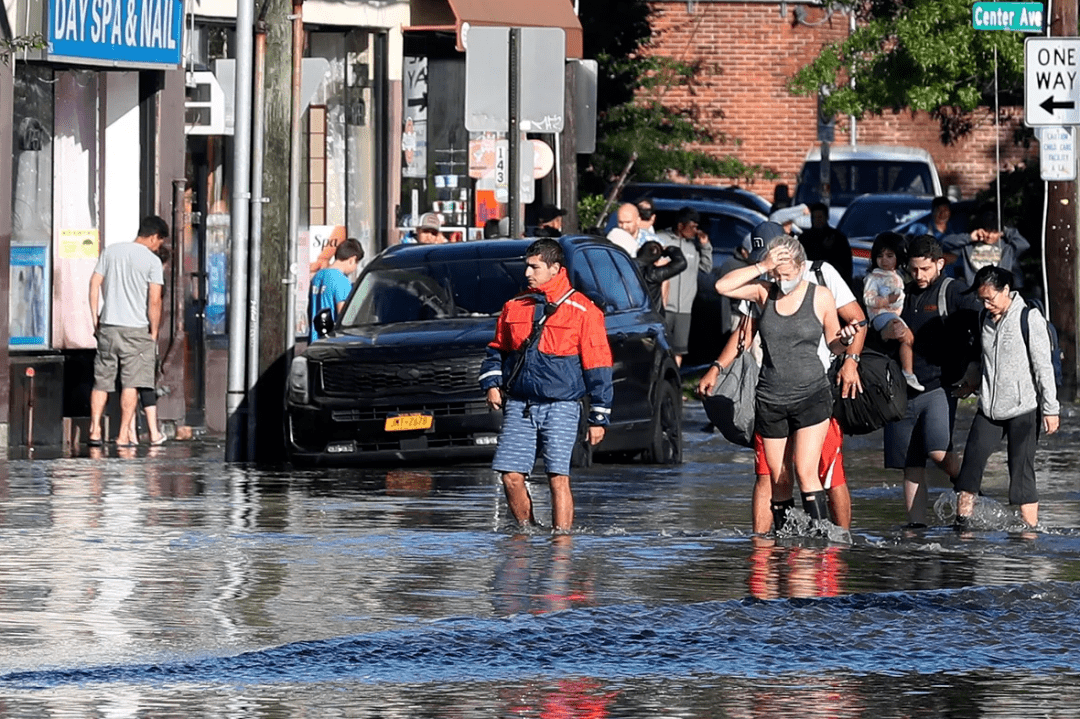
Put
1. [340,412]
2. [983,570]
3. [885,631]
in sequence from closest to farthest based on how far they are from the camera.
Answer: [885,631] → [983,570] → [340,412]

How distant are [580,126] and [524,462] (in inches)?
513

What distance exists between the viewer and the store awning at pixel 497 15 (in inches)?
1106

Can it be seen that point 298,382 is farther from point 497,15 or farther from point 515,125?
point 497,15

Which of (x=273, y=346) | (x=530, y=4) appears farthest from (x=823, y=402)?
(x=530, y=4)

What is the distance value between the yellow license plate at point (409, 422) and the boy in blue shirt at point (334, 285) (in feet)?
10.3

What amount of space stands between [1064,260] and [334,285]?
7.94m

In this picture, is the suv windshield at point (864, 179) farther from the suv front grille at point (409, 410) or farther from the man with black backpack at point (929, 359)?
the man with black backpack at point (929, 359)

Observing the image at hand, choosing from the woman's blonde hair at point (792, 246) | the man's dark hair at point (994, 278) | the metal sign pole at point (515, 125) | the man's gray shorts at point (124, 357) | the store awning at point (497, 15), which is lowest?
the man's gray shorts at point (124, 357)

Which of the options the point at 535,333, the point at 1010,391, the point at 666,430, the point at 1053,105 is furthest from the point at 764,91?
the point at 535,333

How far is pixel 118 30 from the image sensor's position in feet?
72.8

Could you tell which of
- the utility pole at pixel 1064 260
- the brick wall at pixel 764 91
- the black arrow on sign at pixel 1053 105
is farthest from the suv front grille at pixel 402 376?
the brick wall at pixel 764 91

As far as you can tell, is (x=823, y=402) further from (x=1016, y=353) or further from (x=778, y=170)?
(x=778, y=170)

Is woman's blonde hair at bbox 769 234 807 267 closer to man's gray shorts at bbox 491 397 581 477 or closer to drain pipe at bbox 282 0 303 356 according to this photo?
man's gray shorts at bbox 491 397 581 477

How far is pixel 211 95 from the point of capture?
950 inches
